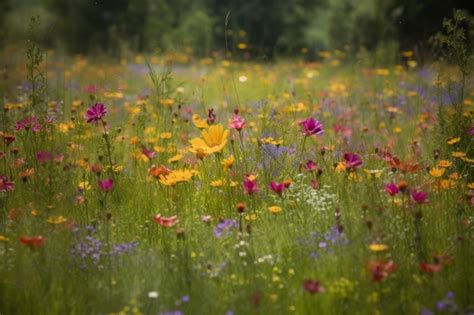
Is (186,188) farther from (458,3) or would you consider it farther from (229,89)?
(458,3)

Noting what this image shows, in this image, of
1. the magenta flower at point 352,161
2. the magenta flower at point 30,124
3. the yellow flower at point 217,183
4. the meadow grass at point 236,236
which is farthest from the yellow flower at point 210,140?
the magenta flower at point 30,124

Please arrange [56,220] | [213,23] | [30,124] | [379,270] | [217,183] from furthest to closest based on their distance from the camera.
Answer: [213,23], [30,124], [217,183], [56,220], [379,270]

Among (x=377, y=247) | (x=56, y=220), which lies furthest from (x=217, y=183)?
(x=377, y=247)

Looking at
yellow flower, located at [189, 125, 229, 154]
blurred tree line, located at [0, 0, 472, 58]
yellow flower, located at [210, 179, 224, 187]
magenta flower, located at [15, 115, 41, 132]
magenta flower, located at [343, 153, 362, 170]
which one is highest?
blurred tree line, located at [0, 0, 472, 58]

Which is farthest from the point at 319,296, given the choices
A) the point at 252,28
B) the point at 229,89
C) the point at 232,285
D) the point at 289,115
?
the point at 252,28

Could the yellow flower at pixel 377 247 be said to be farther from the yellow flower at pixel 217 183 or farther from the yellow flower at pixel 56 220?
the yellow flower at pixel 56 220

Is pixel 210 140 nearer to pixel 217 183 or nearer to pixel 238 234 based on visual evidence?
pixel 217 183

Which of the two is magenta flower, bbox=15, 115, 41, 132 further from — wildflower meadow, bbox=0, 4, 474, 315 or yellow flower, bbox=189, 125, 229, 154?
Result: yellow flower, bbox=189, 125, 229, 154

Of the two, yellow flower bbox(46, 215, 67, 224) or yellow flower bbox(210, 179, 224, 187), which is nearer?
yellow flower bbox(46, 215, 67, 224)

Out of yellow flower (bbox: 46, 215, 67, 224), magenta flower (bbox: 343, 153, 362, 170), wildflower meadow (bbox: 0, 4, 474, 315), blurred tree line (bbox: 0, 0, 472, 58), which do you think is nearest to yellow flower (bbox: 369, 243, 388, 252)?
wildflower meadow (bbox: 0, 4, 474, 315)

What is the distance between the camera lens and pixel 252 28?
13836mm

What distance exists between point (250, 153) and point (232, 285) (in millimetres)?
1324

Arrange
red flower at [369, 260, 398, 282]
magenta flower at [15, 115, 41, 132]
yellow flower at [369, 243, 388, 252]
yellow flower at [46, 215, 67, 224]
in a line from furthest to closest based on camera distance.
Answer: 1. magenta flower at [15, 115, 41, 132]
2. yellow flower at [46, 215, 67, 224]
3. yellow flower at [369, 243, 388, 252]
4. red flower at [369, 260, 398, 282]

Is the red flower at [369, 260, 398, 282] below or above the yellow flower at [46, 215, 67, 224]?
below
